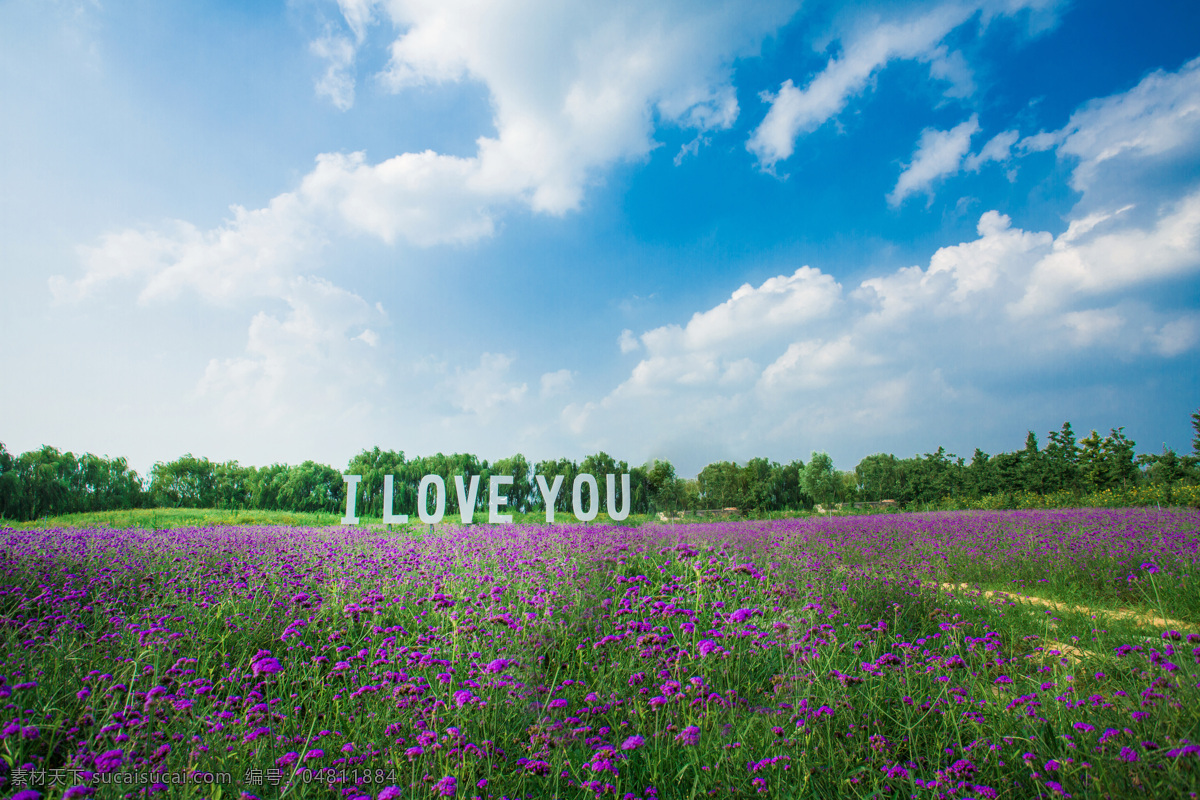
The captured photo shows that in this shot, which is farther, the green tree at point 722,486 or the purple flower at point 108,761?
the green tree at point 722,486

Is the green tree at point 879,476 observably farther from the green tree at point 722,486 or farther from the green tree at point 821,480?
the green tree at point 722,486

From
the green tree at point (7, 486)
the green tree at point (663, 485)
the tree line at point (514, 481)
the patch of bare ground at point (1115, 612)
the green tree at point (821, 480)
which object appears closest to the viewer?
the patch of bare ground at point (1115, 612)

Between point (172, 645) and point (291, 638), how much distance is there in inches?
27.0

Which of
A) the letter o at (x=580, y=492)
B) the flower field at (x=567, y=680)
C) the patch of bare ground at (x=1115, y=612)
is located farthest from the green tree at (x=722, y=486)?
the flower field at (x=567, y=680)

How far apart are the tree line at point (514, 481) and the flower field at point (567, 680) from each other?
9.07 m

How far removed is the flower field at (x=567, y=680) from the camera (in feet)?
6.99

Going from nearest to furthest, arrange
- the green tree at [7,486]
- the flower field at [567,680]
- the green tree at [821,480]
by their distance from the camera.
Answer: the flower field at [567,680], the green tree at [7,486], the green tree at [821,480]

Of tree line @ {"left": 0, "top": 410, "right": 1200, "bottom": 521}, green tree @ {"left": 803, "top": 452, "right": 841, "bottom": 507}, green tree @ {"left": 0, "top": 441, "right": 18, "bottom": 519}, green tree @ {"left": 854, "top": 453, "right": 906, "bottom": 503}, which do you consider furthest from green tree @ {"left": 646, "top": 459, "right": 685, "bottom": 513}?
green tree @ {"left": 0, "top": 441, "right": 18, "bottom": 519}

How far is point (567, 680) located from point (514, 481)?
21326 mm

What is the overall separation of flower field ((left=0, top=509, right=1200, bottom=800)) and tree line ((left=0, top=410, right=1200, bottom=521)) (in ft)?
29.8

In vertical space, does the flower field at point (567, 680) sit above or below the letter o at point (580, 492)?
below

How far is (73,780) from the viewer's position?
175cm

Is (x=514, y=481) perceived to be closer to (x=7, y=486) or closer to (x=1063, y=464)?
(x=7, y=486)

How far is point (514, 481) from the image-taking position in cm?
2352
